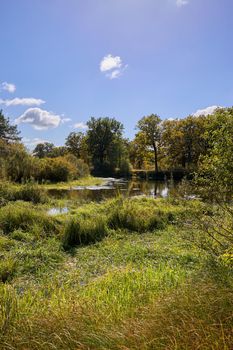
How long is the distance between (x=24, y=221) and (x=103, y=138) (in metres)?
43.3

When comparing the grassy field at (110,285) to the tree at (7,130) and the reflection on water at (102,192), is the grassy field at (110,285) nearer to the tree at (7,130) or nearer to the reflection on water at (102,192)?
the reflection on water at (102,192)

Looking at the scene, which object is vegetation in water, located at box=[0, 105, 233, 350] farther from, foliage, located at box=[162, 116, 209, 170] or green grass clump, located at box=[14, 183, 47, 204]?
foliage, located at box=[162, 116, 209, 170]

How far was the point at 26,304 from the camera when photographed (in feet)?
11.0

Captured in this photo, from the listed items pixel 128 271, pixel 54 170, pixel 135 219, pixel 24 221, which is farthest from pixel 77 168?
pixel 128 271

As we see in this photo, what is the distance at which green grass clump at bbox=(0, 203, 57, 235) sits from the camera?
793cm

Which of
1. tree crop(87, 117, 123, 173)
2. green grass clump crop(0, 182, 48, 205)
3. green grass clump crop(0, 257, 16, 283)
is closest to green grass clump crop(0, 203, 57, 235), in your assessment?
green grass clump crop(0, 257, 16, 283)

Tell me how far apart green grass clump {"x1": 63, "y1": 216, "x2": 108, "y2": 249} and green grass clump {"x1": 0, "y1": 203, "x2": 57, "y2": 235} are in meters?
0.72

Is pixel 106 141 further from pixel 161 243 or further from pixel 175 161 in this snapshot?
pixel 161 243

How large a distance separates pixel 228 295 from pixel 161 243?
4521mm

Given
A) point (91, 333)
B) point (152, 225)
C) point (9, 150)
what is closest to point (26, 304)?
point (91, 333)

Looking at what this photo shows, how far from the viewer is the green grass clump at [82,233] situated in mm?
7289

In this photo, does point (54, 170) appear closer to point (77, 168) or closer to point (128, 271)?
point (77, 168)

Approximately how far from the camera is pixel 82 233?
7496mm

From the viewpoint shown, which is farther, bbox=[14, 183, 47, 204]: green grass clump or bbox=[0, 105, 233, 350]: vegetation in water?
bbox=[14, 183, 47, 204]: green grass clump
